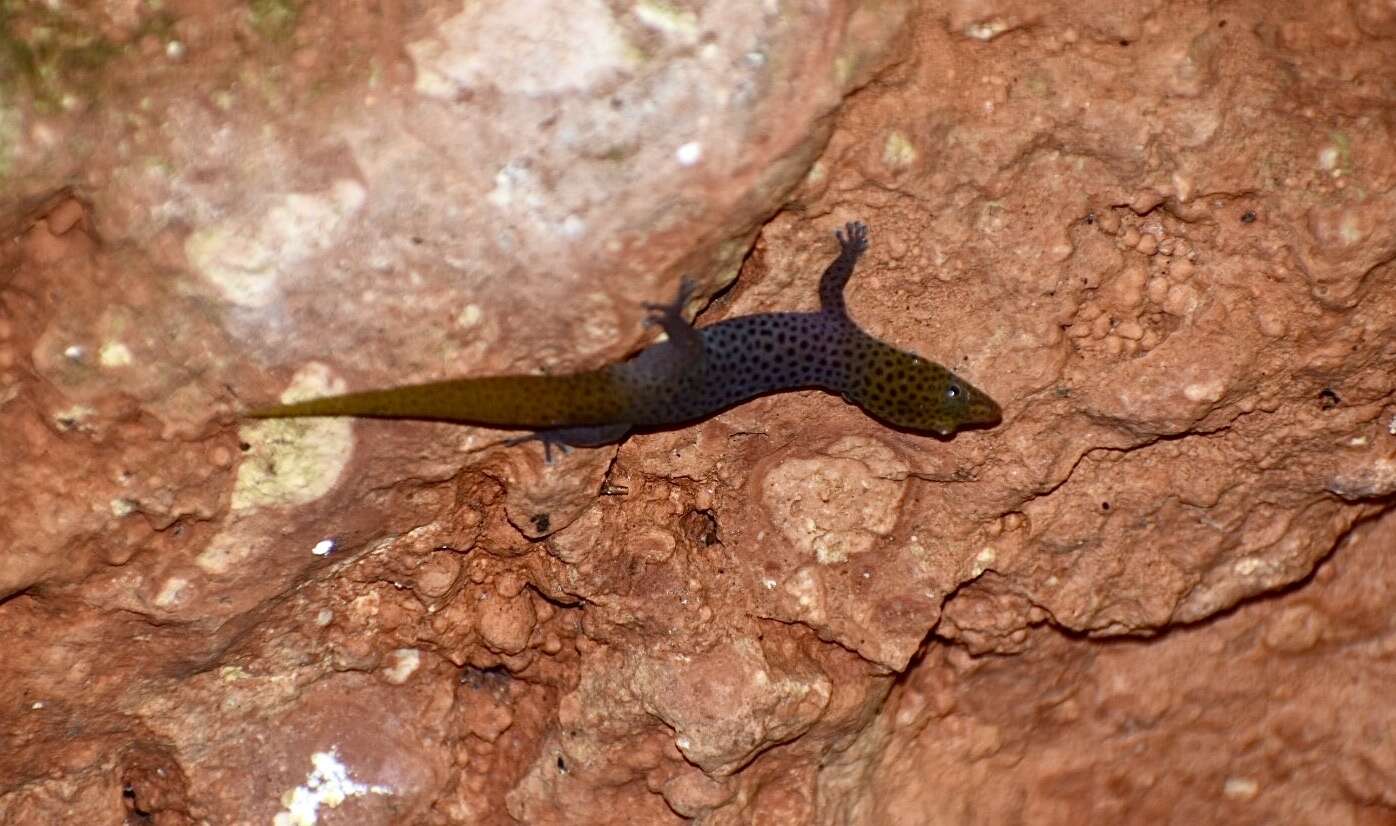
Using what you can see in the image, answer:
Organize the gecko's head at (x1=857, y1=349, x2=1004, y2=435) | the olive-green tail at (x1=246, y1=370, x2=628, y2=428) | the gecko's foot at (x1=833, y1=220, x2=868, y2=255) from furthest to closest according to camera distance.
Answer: the gecko's head at (x1=857, y1=349, x2=1004, y2=435) → the gecko's foot at (x1=833, y1=220, x2=868, y2=255) → the olive-green tail at (x1=246, y1=370, x2=628, y2=428)

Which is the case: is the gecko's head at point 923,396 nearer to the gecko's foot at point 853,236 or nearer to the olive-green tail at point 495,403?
the gecko's foot at point 853,236

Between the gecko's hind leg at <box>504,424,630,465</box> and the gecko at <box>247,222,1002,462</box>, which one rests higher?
the gecko at <box>247,222,1002,462</box>

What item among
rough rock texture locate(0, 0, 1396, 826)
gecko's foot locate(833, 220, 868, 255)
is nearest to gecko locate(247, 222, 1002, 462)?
gecko's foot locate(833, 220, 868, 255)

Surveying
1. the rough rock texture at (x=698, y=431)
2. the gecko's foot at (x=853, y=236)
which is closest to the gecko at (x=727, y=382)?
the gecko's foot at (x=853, y=236)

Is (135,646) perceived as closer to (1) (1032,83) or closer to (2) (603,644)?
(2) (603,644)

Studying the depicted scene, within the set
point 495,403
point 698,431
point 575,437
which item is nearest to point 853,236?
point 698,431

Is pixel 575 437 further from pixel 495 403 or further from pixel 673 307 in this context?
pixel 673 307

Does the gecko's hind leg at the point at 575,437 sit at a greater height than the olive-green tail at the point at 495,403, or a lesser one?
lesser

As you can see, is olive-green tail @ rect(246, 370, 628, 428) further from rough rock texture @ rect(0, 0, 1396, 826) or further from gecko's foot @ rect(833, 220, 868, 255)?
gecko's foot @ rect(833, 220, 868, 255)
